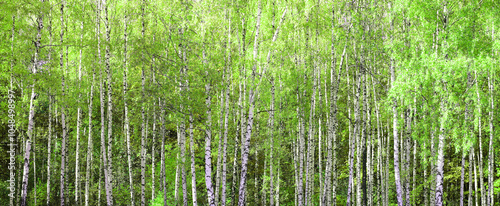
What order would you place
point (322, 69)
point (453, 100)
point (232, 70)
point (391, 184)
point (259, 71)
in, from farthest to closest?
point (391, 184) → point (322, 69) → point (232, 70) → point (259, 71) → point (453, 100)

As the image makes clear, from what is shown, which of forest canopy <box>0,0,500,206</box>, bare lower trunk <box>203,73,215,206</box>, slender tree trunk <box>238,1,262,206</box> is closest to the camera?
forest canopy <box>0,0,500,206</box>

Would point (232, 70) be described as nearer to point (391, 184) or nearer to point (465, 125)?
point (465, 125)

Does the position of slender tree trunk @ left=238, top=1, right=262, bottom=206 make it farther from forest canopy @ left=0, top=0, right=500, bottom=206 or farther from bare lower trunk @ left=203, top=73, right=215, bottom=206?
bare lower trunk @ left=203, top=73, right=215, bottom=206

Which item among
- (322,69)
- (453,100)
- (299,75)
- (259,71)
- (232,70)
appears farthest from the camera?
(322,69)

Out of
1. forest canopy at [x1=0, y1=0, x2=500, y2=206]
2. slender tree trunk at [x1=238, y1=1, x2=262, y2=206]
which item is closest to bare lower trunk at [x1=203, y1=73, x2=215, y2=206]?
forest canopy at [x1=0, y1=0, x2=500, y2=206]

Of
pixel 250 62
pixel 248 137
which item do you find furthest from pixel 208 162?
pixel 250 62

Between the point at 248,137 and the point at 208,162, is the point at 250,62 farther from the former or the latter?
the point at 208,162

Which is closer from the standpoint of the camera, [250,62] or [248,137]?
[248,137]

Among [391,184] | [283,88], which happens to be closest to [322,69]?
[283,88]

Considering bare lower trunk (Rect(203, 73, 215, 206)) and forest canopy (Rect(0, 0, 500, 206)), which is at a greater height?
forest canopy (Rect(0, 0, 500, 206))

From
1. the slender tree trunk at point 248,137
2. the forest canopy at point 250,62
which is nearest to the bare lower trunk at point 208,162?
the forest canopy at point 250,62

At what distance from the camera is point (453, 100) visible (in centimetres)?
750

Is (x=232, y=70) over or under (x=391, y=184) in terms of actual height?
over

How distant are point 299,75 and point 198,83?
4.94 metres
